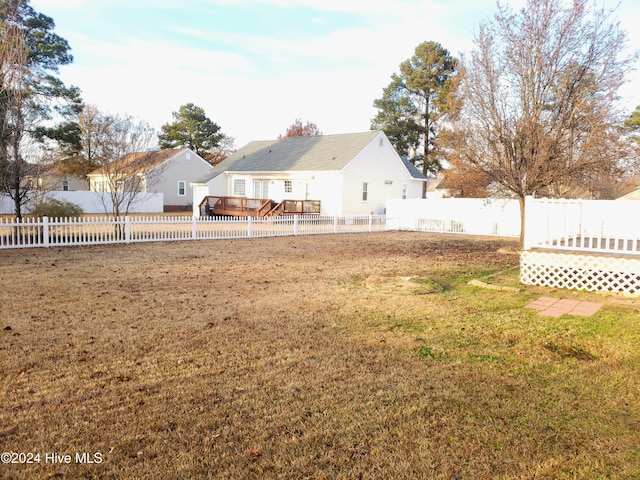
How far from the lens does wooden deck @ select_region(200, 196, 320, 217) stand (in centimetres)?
2800

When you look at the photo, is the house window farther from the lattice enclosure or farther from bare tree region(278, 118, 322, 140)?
bare tree region(278, 118, 322, 140)

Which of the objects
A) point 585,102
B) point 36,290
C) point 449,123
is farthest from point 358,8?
point 36,290

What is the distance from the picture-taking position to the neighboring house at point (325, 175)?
28672mm

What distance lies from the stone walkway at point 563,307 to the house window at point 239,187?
89.0 ft

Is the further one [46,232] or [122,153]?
[122,153]

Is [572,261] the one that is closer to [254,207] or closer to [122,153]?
[122,153]

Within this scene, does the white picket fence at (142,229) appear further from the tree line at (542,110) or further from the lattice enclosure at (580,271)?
the lattice enclosure at (580,271)

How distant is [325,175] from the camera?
94.0ft

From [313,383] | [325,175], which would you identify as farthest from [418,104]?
[313,383]

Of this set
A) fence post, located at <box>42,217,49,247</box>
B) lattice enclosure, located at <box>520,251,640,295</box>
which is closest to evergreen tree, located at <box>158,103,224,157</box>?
fence post, located at <box>42,217,49,247</box>

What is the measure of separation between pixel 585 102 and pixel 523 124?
1.63 meters

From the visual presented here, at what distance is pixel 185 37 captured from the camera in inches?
698

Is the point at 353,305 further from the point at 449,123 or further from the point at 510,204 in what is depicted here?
the point at 510,204

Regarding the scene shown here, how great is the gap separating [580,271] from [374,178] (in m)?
22.2
